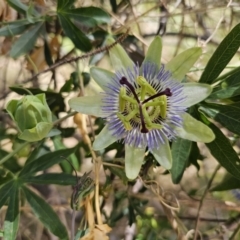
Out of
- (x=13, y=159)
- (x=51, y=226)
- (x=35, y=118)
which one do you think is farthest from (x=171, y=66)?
(x=13, y=159)

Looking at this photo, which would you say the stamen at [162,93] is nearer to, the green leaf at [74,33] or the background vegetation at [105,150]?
the background vegetation at [105,150]

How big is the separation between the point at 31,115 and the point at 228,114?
464 millimetres

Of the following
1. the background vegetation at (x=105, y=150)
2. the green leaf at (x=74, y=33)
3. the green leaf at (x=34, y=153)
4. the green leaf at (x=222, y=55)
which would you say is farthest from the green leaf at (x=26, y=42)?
the green leaf at (x=222, y=55)

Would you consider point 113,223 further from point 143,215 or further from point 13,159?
point 13,159

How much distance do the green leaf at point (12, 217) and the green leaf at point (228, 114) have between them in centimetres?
58

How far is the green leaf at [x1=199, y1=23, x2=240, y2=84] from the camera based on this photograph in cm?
108

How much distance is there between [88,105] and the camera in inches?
43.1

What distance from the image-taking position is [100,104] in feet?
3.64

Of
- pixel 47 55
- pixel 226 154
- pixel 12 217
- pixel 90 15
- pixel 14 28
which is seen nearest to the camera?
pixel 226 154

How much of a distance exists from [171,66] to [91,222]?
438 millimetres

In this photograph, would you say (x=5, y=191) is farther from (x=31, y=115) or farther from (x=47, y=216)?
(x=31, y=115)

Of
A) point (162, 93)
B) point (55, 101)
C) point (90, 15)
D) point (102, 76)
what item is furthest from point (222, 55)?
point (55, 101)

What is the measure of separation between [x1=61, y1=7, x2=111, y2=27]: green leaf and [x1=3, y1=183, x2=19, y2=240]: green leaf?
1.73 ft

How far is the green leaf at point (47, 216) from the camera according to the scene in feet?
4.19
